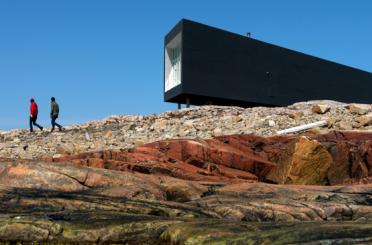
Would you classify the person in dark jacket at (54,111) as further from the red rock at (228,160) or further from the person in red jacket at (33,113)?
the red rock at (228,160)

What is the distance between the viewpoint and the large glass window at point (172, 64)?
41.0 metres

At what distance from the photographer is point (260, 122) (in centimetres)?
2548

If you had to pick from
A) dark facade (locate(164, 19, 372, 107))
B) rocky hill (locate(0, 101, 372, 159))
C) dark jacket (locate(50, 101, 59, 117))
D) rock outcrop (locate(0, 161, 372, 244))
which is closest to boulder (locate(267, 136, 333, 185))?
rock outcrop (locate(0, 161, 372, 244))

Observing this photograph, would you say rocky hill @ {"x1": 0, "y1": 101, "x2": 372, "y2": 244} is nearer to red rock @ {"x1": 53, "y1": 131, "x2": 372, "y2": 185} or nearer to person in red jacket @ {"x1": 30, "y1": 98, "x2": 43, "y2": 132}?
red rock @ {"x1": 53, "y1": 131, "x2": 372, "y2": 185}

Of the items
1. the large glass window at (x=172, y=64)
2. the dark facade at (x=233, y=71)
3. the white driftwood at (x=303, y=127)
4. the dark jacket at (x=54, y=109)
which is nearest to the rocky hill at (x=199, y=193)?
the white driftwood at (x=303, y=127)

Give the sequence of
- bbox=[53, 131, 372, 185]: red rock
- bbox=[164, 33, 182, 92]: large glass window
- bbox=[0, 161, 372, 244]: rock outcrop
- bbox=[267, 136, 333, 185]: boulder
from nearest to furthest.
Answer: bbox=[0, 161, 372, 244]: rock outcrop < bbox=[53, 131, 372, 185]: red rock < bbox=[267, 136, 333, 185]: boulder < bbox=[164, 33, 182, 92]: large glass window

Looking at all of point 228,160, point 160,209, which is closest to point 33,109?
point 228,160

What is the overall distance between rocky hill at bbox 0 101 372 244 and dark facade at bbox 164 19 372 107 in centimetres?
1690

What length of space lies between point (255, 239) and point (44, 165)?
6.80 m

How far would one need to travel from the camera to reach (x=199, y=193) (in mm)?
10938

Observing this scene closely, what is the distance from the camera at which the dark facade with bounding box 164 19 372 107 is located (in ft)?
131

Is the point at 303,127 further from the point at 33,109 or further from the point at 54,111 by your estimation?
the point at 33,109

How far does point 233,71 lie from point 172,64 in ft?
16.2

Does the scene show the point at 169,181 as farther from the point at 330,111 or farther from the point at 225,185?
the point at 330,111
